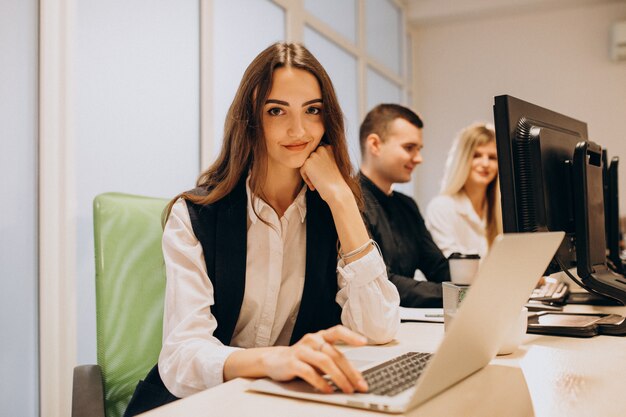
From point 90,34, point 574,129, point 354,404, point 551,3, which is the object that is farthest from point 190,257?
point 551,3

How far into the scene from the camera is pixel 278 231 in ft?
4.10

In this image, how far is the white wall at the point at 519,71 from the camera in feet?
16.4

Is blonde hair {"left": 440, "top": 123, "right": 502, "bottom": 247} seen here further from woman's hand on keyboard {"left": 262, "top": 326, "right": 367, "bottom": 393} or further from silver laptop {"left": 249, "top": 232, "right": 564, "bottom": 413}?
woman's hand on keyboard {"left": 262, "top": 326, "right": 367, "bottom": 393}

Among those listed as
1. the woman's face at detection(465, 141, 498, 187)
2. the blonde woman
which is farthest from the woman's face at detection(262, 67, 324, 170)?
the woman's face at detection(465, 141, 498, 187)

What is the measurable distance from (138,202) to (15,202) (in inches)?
22.6

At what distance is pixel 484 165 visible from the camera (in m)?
2.96

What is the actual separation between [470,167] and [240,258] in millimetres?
2103

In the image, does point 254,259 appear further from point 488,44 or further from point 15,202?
point 488,44

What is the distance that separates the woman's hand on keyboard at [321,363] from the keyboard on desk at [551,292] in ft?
3.37

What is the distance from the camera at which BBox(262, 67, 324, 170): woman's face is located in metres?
1.26

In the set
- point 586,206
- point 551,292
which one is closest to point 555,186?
point 586,206

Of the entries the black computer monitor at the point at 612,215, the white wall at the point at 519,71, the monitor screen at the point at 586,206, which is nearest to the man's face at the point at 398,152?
the black computer monitor at the point at 612,215

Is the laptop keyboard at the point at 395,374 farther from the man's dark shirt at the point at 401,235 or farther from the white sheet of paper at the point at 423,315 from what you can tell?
→ the man's dark shirt at the point at 401,235

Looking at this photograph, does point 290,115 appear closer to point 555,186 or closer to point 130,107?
point 555,186
